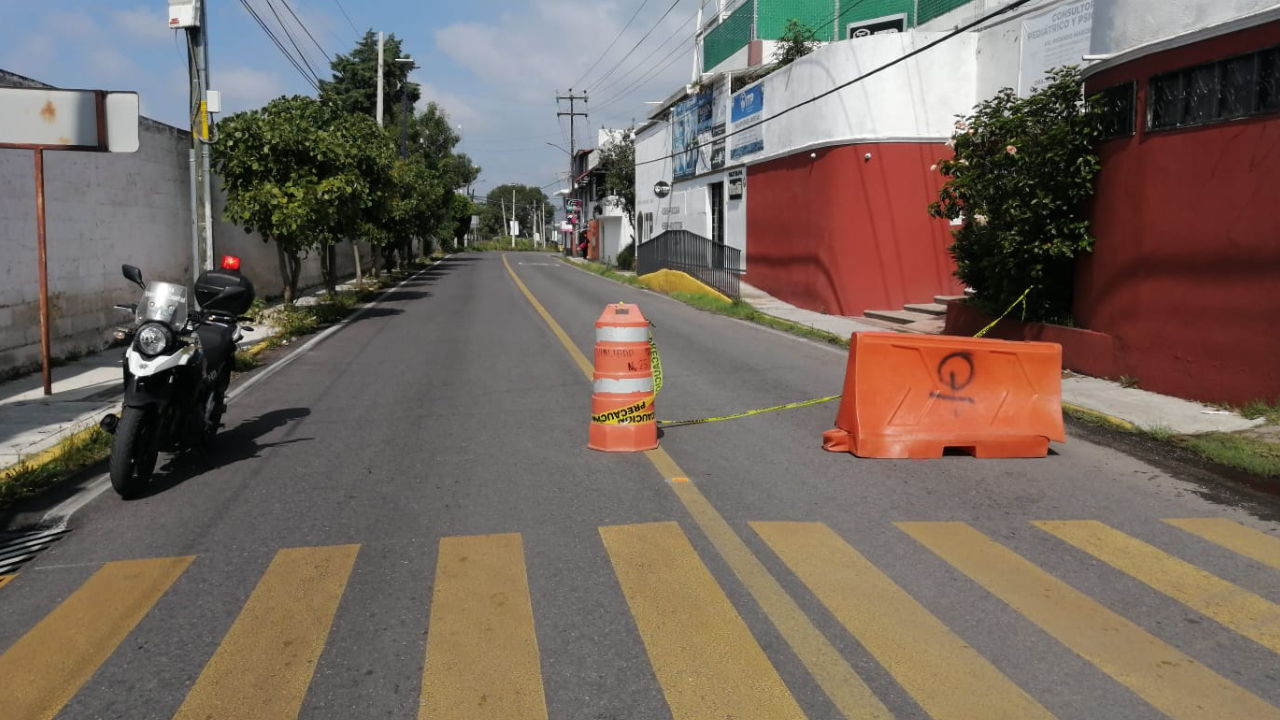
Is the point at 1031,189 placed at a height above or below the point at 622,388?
above

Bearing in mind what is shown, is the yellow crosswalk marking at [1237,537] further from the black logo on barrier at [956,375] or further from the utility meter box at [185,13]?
the utility meter box at [185,13]

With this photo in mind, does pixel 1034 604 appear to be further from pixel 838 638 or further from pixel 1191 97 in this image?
pixel 1191 97

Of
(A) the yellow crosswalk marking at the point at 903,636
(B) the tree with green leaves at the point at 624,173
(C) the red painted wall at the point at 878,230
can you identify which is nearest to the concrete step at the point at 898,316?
(C) the red painted wall at the point at 878,230

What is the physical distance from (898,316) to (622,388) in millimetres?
13052

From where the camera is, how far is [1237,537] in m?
6.04

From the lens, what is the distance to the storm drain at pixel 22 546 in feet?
18.1

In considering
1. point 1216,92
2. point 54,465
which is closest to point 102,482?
point 54,465

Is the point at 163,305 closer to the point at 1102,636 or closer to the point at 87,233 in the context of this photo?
the point at 1102,636

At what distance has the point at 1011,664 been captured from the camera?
163 inches

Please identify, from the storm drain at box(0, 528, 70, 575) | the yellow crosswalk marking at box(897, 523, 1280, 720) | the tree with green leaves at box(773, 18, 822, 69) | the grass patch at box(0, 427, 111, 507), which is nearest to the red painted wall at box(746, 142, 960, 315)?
the tree with green leaves at box(773, 18, 822, 69)

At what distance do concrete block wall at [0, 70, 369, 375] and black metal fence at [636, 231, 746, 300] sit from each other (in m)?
13.1

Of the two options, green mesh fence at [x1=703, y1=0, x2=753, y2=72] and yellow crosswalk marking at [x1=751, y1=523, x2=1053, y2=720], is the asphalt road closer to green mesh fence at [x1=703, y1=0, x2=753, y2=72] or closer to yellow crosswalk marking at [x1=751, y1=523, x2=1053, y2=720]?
yellow crosswalk marking at [x1=751, y1=523, x2=1053, y2=720]

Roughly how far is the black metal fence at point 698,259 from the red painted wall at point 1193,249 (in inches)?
540

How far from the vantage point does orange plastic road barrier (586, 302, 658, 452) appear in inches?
313
